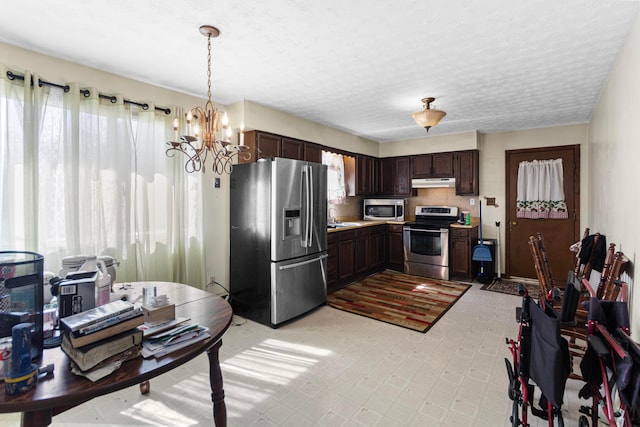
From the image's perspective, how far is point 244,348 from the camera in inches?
115

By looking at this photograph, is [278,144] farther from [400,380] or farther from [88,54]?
[400,380]

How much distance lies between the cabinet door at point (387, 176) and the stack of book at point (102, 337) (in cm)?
546

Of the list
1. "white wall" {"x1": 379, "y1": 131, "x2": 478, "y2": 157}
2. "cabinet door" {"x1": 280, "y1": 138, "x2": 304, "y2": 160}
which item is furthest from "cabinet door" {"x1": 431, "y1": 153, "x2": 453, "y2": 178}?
"cabinet door" {"x1": 280, "y1": 138, "x2": 304, "y2": 160}

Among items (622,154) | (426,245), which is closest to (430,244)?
(426,245)

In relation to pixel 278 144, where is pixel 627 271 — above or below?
below

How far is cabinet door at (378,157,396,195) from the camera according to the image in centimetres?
620

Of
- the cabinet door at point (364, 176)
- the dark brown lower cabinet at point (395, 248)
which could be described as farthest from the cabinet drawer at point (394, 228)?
the cabinet door at point (364, 176)

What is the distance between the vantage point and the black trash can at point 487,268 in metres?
5.05

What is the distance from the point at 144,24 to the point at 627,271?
3705mm

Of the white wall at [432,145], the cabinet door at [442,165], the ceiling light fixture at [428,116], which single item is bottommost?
the cabinet door at [442,165]

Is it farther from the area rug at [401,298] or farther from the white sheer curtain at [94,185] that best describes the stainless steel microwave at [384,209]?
the white sheer curtain at [94,185]

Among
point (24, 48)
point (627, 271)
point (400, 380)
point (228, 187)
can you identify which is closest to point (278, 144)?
point (228, 187)

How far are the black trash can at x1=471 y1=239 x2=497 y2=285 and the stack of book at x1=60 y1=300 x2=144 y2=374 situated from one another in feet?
16.7

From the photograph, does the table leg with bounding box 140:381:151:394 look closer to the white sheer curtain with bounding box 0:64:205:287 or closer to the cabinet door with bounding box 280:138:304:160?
the white sheer curtain with bounding box 0:64:205:287
